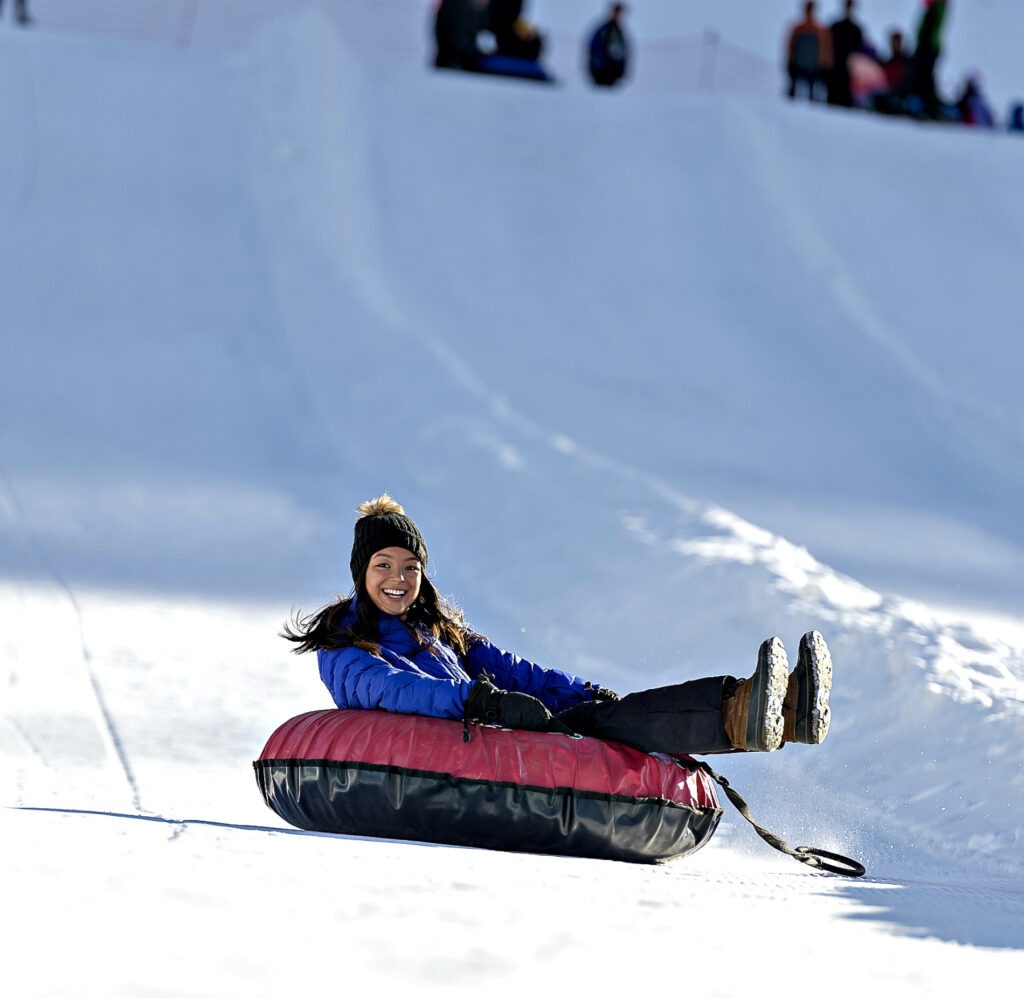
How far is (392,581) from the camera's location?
10.5ft

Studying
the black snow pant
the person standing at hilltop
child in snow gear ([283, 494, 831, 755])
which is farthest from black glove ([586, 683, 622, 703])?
the person standing at hilltop

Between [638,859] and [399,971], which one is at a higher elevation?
[399,971]

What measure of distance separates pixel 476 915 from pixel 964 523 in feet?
20.9

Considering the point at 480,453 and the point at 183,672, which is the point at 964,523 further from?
the point at 183,672

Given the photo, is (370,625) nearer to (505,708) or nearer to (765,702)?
(505,708)

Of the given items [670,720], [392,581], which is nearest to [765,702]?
[670,720]

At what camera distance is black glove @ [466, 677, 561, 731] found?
289cm

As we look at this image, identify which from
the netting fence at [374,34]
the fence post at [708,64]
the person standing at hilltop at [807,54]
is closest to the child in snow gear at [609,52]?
the netting fence at [374,34]

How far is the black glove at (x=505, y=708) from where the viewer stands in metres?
2.89

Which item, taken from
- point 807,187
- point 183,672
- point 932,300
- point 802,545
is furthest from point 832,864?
point 807,187

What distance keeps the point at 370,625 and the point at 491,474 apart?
13.6 feet

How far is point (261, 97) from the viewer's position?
13.8 m

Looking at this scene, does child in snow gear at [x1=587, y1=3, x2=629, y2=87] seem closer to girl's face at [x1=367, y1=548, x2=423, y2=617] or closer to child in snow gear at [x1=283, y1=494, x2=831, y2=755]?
child in snow gear at [x1=283, y1=494, x2=831, y2=755]

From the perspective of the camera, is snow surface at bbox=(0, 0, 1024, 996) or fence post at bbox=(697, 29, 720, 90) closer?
snow surface at bbox=(0, 0, 1024, 996)
